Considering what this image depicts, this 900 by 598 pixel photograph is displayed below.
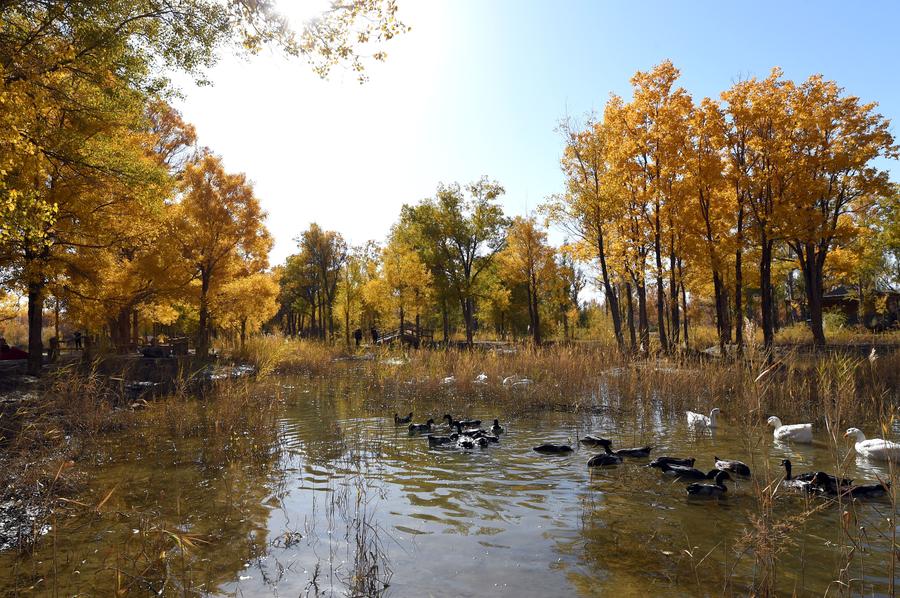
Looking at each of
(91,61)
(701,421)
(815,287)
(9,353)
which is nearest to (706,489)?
(701,421)

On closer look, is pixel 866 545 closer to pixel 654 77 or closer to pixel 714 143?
pixel 714 143

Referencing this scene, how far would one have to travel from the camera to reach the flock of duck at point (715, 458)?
19.5 feet

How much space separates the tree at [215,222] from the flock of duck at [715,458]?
58.4 feet

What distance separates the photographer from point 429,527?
548 centimetres

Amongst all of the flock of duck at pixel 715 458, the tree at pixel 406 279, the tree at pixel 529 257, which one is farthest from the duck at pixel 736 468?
the tree at pixel 406 279

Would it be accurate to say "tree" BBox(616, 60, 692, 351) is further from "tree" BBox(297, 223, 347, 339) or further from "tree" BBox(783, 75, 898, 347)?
"tree" BBox(297, 223, 347, 339)

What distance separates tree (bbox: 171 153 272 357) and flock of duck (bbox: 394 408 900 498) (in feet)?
58.4

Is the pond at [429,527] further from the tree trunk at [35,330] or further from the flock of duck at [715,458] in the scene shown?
the tree trunk at [35,330]

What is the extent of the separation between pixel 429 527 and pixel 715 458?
14.6 ft

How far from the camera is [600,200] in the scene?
2128cm

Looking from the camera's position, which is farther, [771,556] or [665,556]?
[665,556]

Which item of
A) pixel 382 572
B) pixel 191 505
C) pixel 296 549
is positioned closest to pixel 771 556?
pixel 382 572

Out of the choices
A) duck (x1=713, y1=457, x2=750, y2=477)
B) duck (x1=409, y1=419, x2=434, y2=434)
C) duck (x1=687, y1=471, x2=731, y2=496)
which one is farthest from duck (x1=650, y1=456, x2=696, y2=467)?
duck (x1=409, y1=419, x2=434, y2=434)

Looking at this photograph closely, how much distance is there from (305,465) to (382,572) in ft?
12.4
